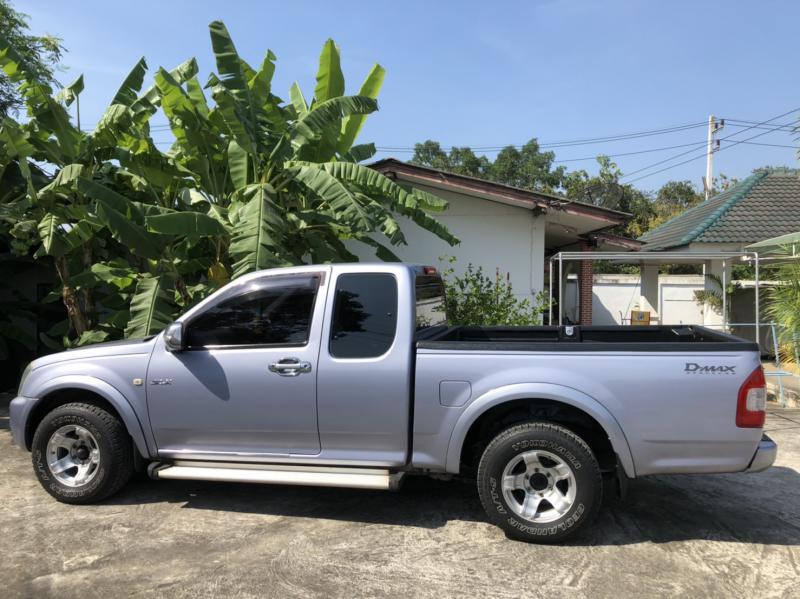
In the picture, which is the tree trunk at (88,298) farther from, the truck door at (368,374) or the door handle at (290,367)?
the truck door at (368,374)

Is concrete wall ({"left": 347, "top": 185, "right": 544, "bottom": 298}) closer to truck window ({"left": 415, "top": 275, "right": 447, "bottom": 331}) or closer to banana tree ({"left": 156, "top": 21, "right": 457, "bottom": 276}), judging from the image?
banana tree ({"left": 156, "top": 21, "right": 457, "bottom": 276})

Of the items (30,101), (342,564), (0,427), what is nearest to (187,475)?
(342,564)

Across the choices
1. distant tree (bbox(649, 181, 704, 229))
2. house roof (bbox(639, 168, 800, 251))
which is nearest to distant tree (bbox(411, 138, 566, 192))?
distant tree (bbox(649, 181, 704, 229))

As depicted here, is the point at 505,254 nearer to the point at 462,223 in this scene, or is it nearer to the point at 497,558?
the point at 462,223

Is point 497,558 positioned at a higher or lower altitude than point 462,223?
lower

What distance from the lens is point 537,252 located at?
11523mm

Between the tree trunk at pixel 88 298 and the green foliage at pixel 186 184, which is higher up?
the green foliage at pixel 186 184

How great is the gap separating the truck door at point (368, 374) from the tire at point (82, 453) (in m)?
1.75

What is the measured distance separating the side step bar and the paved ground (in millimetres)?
382

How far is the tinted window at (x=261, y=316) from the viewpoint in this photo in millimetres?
4605

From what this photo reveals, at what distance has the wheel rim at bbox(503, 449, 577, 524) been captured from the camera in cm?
406

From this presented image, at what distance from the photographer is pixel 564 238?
14492 mm

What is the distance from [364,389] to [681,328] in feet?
10.3

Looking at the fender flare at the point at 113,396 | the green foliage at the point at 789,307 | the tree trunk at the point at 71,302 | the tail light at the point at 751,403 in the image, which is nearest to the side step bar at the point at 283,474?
the fender flare at the point at 113,396
